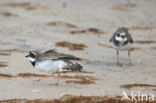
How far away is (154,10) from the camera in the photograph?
32125 mm

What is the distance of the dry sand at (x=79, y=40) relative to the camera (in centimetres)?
941

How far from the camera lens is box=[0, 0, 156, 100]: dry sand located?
30.9ft

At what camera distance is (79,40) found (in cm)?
1873

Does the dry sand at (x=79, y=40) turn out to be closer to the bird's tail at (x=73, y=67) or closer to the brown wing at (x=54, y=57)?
the bird's tail at (x=73, y=67)

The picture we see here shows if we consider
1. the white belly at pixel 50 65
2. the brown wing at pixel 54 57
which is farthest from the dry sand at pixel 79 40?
the brown wing at pixel 54 57

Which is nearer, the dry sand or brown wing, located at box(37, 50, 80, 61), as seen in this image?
brown wing, located at box(37, 50, 80, 61)

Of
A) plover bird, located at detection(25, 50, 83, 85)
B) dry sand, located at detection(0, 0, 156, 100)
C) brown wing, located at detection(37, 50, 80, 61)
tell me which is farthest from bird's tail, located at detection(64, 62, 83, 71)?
dry sand, located at detection(0, 0, 156, 100)

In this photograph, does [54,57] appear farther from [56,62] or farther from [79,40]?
[79,40]

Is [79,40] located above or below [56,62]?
below

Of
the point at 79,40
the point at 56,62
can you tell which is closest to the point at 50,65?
the point at 56,62

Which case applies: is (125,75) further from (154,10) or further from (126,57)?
(154,10)

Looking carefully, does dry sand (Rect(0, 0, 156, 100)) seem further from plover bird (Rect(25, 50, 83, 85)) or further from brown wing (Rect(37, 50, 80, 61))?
brown wing (Rect(37, 50, 80, 61))

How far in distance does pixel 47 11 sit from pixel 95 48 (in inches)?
495

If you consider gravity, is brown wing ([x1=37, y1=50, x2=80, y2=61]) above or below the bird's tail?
above
